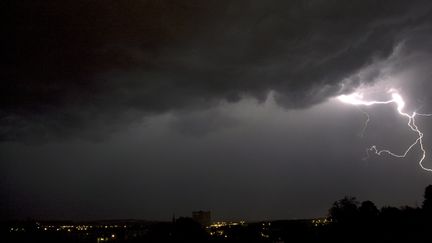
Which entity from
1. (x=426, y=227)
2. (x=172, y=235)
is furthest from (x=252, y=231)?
(x=426, y=227)

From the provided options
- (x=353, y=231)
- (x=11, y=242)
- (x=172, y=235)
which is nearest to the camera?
(x=353, y=231)

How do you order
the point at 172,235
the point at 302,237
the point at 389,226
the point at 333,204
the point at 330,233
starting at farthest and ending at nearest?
the point at 172,235 → the point at 333,204 → the point at 302,237 → the point at 330,233 → the point at 389,226

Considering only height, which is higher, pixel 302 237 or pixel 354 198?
pixel 354 198

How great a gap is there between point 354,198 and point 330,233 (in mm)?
22374

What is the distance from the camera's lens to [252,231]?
93.9m

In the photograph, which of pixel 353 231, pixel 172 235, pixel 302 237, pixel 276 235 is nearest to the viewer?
pixel 353 231

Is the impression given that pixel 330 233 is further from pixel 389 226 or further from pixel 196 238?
pixel 196 238

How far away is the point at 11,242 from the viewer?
67062 millimetres

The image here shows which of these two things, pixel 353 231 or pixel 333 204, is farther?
pixel 333 204

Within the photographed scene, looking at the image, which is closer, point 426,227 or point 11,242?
point 426,227

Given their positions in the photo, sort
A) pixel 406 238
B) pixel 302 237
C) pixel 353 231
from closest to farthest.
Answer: pixel 406 238
pixel 353 231
pixel 302 237

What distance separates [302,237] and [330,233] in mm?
11255

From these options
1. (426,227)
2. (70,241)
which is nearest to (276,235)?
(70,241)

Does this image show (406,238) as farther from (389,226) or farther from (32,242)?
(32,242)
